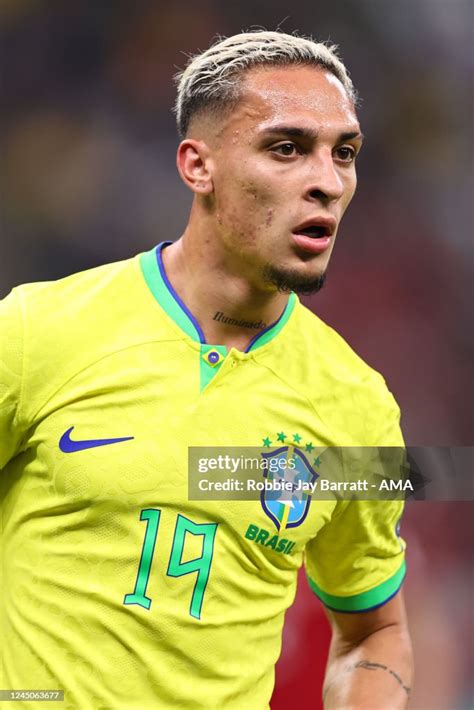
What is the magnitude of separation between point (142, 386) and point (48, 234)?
89.6 inches

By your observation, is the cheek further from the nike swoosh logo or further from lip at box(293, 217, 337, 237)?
the nike swoosh logo

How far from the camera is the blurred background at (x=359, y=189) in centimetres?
417

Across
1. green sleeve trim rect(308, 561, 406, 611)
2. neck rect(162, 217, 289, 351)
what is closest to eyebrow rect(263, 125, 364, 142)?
neck rect(162, 217, 289, 351)

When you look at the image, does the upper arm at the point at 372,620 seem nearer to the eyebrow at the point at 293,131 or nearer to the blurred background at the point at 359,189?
the eyebrow at the point at 293,131

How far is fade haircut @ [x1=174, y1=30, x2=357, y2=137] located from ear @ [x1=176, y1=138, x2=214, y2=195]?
0.08 meters

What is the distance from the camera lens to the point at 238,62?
213 cm

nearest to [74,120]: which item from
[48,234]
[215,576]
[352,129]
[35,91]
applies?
[35,91]

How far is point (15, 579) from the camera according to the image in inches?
81.8

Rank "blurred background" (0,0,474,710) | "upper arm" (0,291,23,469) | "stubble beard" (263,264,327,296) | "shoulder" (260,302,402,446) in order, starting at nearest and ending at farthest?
1. "upper arm" (0,291,23,469)
2. "stubble beard" (263,264,327,296)
3. "shoulder" (260,302,402,446)
4. "blurred background" (0,0,474,710)

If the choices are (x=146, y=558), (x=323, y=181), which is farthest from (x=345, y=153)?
(x=146, y=558)

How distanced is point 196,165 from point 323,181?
11.9 inches

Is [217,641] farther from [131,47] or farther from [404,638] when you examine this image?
[131,47]

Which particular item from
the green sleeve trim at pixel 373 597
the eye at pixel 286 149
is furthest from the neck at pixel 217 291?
the green sleeve trim at pixel 373 597

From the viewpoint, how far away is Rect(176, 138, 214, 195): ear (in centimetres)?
214
